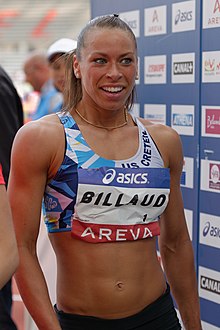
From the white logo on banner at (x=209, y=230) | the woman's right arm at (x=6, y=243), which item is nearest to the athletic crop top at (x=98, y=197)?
the woman's right arm at (x=6, y=243)

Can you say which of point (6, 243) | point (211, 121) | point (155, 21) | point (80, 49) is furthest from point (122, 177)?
point (155, 21)

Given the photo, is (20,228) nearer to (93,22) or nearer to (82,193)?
(82,193)

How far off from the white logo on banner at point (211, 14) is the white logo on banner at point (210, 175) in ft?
2.02

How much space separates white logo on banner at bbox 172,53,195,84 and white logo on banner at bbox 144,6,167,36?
190 mm

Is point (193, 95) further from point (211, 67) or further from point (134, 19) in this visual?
point (134, 19)

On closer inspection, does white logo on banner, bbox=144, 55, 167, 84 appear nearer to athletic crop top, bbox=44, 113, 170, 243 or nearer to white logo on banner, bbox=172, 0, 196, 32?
white logo on banner, bbox=172, 0, 196, 32

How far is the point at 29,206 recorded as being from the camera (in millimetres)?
2541

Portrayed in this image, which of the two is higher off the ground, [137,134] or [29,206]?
[137,134]

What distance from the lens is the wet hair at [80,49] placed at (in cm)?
265

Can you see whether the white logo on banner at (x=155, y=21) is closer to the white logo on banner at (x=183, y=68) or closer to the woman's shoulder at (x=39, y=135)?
the white logo on banner at (x=183, y=68)

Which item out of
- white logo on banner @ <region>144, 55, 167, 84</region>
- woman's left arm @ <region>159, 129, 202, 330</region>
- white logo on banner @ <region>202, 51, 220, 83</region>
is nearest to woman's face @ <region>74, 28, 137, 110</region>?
woman's left arm @ <region>159, 129, 202, 330</region>

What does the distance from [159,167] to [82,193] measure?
13.1 inches

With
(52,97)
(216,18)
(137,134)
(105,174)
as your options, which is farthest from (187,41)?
(52,97)

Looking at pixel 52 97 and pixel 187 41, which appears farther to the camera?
pixel 52 97
